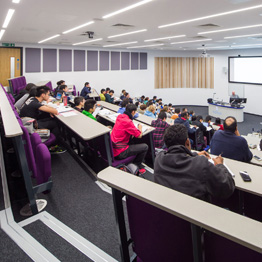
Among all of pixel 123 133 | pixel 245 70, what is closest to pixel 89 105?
Answer: pixel 123 133

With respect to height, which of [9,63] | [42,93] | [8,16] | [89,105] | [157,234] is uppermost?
[9,63]

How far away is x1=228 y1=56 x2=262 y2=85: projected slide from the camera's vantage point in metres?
11.4

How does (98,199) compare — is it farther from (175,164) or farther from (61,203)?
(175,164)

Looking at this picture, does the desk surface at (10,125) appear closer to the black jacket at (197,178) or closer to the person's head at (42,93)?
the black jacket at (197,178)

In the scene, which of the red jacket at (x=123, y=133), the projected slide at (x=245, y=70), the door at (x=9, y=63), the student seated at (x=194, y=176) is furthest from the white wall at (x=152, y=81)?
the student seated at (x=194, y=176)

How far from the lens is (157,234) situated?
1131mm

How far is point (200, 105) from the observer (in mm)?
14469

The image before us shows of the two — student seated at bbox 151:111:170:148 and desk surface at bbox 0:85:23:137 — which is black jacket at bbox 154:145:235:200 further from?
student seated at bbox 151:111:170:148

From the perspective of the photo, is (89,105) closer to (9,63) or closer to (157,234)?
(157,234)

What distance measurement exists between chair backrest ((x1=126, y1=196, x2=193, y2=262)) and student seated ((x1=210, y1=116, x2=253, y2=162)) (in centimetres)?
215

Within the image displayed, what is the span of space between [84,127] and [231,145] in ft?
6.63

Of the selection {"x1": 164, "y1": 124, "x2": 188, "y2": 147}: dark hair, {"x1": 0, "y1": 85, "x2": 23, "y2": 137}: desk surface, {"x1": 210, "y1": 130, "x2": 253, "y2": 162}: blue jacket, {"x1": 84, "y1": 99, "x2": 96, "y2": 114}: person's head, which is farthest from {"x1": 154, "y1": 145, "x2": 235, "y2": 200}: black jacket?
{"x1": 84, "y1": 99, "x2": 96, "y2": 114}: person's head

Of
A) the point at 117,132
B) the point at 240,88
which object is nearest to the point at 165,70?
the point at 240,88

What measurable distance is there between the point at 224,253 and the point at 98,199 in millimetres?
1789
